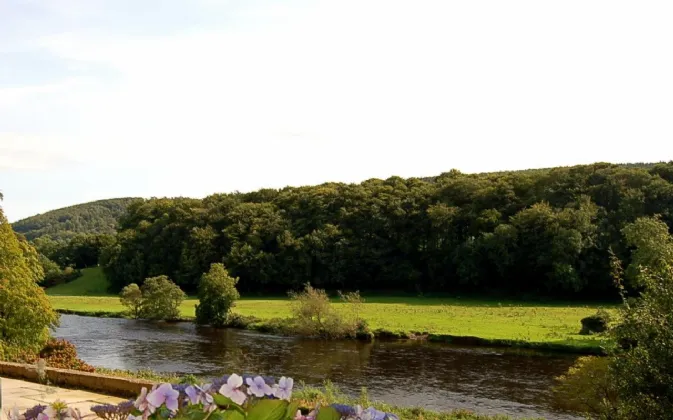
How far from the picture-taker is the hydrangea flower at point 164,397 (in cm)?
192

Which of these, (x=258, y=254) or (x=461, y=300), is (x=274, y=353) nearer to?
(x=461, y=300)

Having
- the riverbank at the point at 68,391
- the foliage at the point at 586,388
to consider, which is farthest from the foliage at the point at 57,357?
the foliage at the point at 586,388

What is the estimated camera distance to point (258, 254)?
217ft

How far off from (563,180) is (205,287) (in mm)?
37231

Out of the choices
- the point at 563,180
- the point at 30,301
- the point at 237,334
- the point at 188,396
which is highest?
the point at 563,180

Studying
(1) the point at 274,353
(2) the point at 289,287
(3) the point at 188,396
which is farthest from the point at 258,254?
(3) the point at 188,396

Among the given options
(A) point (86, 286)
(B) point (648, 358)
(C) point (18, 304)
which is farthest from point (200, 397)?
(A) point (86, 286)

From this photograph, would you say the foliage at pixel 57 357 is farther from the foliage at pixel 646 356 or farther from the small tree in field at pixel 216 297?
the small tree in field at pixel 216 297

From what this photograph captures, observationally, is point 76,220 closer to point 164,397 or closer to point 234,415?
point 164,397

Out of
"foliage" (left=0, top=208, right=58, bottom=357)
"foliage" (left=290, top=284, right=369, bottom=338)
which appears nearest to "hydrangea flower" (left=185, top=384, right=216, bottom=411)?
"foliage" (left=0, top=208, right=58, bottom=357)

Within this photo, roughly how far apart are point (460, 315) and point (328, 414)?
43.0m

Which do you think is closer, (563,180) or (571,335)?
(571,335)

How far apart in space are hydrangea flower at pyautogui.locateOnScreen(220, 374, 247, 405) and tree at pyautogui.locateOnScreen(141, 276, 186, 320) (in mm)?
45815

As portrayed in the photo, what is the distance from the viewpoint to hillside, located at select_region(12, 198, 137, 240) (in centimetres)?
14245
